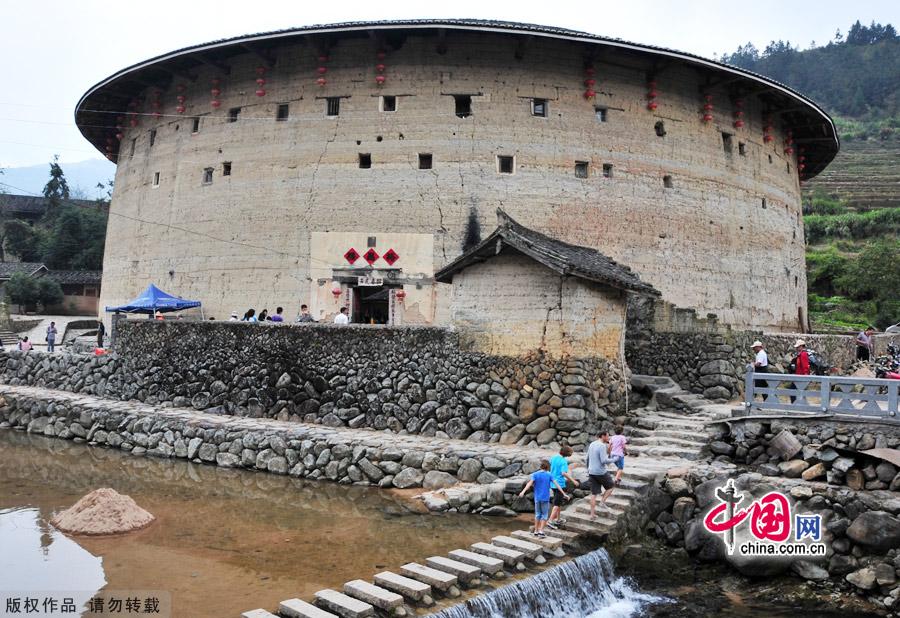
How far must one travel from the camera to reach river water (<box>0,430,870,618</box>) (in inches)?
267

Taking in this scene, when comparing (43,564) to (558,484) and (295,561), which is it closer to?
(295,561)

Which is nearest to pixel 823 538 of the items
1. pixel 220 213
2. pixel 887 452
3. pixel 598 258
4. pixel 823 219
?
pixel 887 452

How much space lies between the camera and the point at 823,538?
26.4 ft

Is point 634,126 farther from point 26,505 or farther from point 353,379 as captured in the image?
point 26,505

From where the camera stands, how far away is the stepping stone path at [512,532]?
6.02 meters

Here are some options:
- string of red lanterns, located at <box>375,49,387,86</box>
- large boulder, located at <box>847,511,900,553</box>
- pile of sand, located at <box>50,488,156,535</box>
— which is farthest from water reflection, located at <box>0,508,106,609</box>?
string of red lanterns, located at <box>375,49,387,86</box>

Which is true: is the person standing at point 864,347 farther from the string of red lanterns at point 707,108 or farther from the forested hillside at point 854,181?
the forested hillside at point 854,181

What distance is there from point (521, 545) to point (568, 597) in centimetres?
72

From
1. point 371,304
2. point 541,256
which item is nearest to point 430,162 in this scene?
point 371,304

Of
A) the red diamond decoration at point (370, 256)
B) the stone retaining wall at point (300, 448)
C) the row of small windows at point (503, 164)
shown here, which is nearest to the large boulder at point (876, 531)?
the stone retaining wall at point (300, 448)

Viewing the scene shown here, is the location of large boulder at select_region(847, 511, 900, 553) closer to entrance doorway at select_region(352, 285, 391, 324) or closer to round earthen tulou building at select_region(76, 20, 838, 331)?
round earthen tulou building at select_region(76, 20, 838, 331)

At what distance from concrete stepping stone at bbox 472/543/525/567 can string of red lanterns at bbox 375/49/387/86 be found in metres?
13.0

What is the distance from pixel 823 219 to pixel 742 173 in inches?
1449

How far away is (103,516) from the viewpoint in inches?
344
